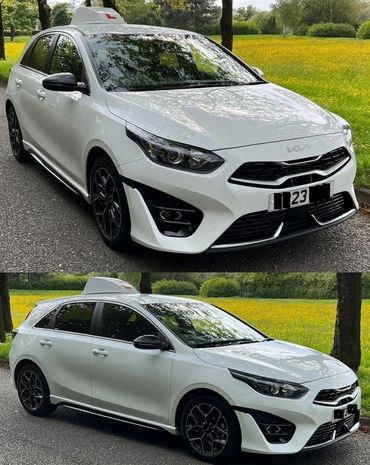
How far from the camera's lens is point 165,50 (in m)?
6.47

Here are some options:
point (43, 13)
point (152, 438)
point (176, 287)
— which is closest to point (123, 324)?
point (152, 438)

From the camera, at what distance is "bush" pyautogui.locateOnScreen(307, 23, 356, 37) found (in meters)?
13.3

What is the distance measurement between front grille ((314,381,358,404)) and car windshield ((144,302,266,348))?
107cm

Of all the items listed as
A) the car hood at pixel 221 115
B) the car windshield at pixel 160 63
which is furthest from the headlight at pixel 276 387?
the car windshield at pixel 160 63

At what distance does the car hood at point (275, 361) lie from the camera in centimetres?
478

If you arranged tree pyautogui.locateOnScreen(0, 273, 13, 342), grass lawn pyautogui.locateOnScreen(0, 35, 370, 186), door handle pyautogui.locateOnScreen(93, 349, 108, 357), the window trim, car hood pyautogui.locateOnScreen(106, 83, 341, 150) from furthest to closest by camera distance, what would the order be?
tree pyautogui.locateOnScreen(0, 273, 13, 342)
grass lawn pyautogui.locateOnScreen(0, 35, 370, 186)
door handle pyautogui.locateOnScreen(93, 349, 108, 357)
the window trim
car hood pyautogui.locateOnScreen(106, 83, 341, 150)

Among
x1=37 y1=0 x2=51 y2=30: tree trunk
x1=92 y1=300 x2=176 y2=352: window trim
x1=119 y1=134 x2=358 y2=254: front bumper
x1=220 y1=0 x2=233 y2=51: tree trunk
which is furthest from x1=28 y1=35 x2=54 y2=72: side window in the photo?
x1=37 y1=0 x2=51 y2=30: tree trunk

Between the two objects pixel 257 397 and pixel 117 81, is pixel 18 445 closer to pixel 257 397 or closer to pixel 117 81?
pixel 257 397

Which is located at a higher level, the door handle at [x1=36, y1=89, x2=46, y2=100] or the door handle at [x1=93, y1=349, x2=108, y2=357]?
the door handle at [x1=36, y1=89, x2=46, y2=100]

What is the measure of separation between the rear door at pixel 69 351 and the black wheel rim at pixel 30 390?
10.5 inches

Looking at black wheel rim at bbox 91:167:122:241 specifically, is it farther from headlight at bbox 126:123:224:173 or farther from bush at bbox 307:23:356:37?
bush at bbox 307:23:356:37

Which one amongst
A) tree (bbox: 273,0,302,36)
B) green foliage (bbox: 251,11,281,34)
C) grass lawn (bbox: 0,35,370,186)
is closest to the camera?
grass lawn (bbox: 0,35,370,186)

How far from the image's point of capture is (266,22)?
1446 cm

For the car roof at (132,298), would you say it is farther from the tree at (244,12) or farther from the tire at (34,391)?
the tree at (244,12)
